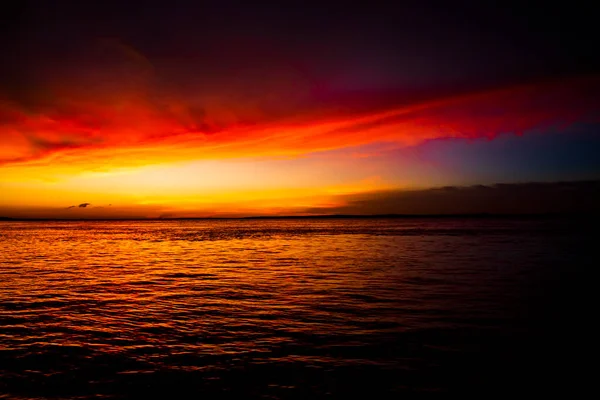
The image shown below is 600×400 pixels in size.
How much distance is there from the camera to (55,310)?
2058 cm

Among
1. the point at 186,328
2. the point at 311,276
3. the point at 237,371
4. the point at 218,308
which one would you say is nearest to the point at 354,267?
the point at 311,276

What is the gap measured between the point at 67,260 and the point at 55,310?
27.6 meters

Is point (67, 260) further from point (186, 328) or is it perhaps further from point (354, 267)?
point (186, 328)

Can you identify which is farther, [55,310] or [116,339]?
[55,310]

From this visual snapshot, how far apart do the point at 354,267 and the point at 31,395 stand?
28.5 m

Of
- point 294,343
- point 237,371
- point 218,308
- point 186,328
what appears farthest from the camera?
point 218,308

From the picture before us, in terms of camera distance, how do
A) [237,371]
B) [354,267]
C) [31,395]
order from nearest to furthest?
[31,395], [237,371], [354,267]

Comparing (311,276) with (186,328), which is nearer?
(186,328)

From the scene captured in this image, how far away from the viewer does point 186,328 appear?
16766 mm

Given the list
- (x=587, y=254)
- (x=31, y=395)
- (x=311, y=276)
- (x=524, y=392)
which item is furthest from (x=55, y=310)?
(x=587, y=254)

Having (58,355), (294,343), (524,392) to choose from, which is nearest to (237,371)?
(294,343)

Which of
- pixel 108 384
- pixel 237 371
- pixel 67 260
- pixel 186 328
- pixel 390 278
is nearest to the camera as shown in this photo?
pixel 108 384

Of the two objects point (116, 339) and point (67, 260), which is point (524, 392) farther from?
point (67, 260)

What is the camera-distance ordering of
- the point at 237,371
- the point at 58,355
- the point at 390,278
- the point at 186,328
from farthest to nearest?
the point at 390,278 → the point at 186,328 → the point at 58,355 → the point at 237,371
